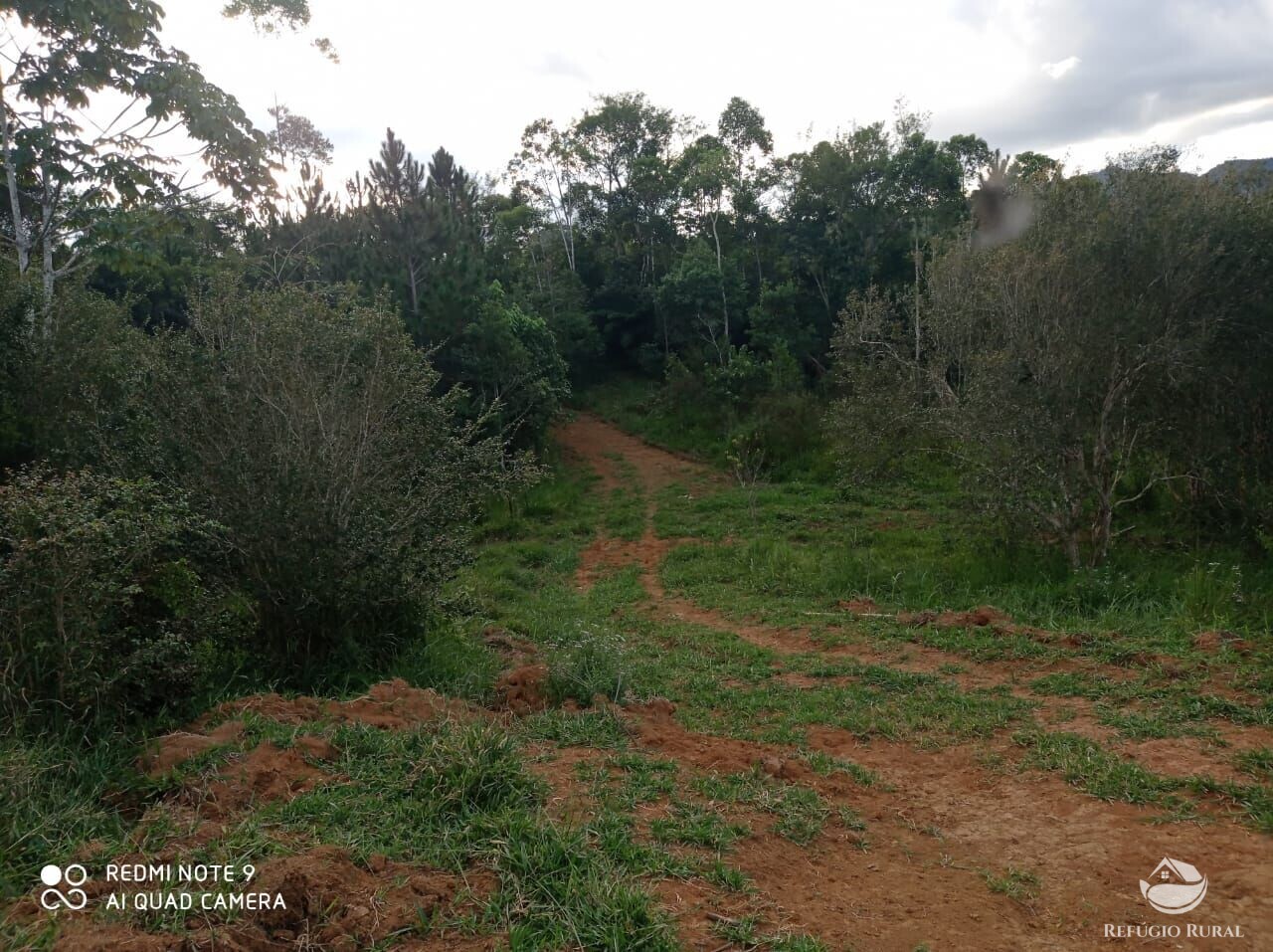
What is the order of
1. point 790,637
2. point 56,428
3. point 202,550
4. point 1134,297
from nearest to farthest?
point 202,550, point 56,428, point 790,637, point 1134,297

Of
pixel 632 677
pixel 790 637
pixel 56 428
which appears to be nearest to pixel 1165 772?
pixel 632 677

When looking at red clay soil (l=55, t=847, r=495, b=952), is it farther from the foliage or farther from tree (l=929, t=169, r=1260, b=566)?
the foliage

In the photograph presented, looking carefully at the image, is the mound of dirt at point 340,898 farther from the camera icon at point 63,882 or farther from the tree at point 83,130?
the tree at point 83,130

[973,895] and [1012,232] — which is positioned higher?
[1012,232]

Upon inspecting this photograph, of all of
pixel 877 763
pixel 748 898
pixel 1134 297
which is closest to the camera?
pixel 748 898

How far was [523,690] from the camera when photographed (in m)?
5.41

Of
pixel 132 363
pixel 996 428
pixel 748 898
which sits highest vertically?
pixel 132 363

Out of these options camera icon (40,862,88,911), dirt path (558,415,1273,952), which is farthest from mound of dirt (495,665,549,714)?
camera icon (40,862,88,911)

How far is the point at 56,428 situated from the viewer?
7.13 meters

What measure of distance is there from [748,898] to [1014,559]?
759 cm

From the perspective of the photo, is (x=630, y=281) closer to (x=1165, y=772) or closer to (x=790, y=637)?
(x=790, y=637)

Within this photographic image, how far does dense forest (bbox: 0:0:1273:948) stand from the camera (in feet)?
14.9

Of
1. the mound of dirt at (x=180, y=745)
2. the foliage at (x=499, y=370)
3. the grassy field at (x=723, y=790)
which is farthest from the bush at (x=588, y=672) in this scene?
the foliage at (x=499, y=370)

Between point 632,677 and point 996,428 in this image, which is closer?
point 632,677
